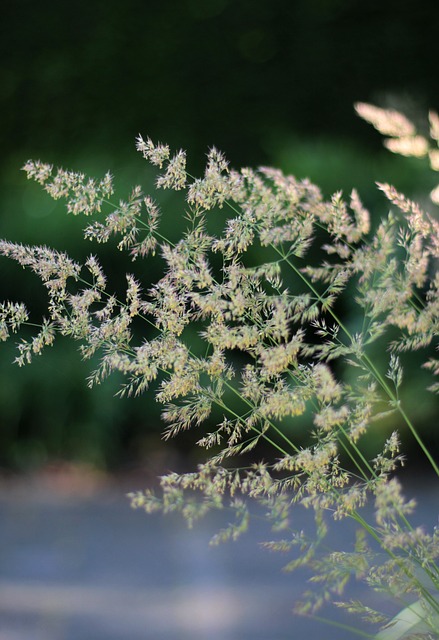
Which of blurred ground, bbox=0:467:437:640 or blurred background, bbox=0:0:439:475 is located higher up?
blurred background, bbox=0:0:439:475

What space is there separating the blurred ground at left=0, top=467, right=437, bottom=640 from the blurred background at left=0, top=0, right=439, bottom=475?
0.54 meters

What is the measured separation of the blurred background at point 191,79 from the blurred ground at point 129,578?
21.2 inches

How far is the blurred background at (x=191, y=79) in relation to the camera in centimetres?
340

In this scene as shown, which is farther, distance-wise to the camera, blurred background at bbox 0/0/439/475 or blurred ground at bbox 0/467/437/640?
blurred background at bbox 0/0/439/475

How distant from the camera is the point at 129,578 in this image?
6.97 ft

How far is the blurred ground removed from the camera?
5.92 ft

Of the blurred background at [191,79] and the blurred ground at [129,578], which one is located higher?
the blurred background at [191,79]

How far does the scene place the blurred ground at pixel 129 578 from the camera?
1805 millimetres

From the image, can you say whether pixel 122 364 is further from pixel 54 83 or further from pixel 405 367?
pixel 54 83

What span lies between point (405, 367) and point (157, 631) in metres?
1.37

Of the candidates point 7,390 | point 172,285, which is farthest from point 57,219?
point 172,285

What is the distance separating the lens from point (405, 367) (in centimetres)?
281

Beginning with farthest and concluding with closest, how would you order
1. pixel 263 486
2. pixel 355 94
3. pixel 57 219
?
pixel 355 94 → pixel 57 219 → pixel 263 486

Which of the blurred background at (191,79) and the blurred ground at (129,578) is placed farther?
the blurred background at (191,79)
